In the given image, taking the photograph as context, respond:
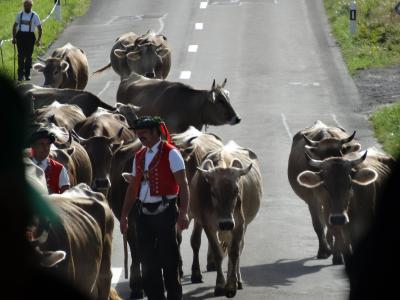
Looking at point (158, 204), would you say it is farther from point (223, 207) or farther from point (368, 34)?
point (368, 34)

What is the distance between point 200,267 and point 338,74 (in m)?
19.2

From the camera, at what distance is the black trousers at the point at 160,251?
50.8 feet

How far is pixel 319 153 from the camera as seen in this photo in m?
19.1

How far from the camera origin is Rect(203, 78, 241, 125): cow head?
25.1m

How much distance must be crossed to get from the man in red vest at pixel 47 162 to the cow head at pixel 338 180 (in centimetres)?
386

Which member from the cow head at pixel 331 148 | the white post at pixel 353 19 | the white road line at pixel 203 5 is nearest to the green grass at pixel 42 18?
the white road line at pixel 203 5

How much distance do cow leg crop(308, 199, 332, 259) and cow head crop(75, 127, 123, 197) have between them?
10.1 feet

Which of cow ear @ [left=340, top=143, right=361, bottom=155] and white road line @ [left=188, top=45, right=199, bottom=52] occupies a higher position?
cow ear @ [left=340, top=143, right=361, bottom=155]

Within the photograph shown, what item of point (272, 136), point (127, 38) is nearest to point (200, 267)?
point (272, 136)

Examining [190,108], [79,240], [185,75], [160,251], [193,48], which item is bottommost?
[193,48]

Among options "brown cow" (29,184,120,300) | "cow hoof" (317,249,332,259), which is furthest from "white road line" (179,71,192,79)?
"brown cow" (29,184,120,300)

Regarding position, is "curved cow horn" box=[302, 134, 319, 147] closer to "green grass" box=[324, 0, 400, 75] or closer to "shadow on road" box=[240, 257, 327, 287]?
"shadow on road" box=[240, 257, 327, 287]

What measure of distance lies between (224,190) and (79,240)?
3.48 meters

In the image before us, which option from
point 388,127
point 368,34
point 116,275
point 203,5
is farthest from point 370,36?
point 116,275
